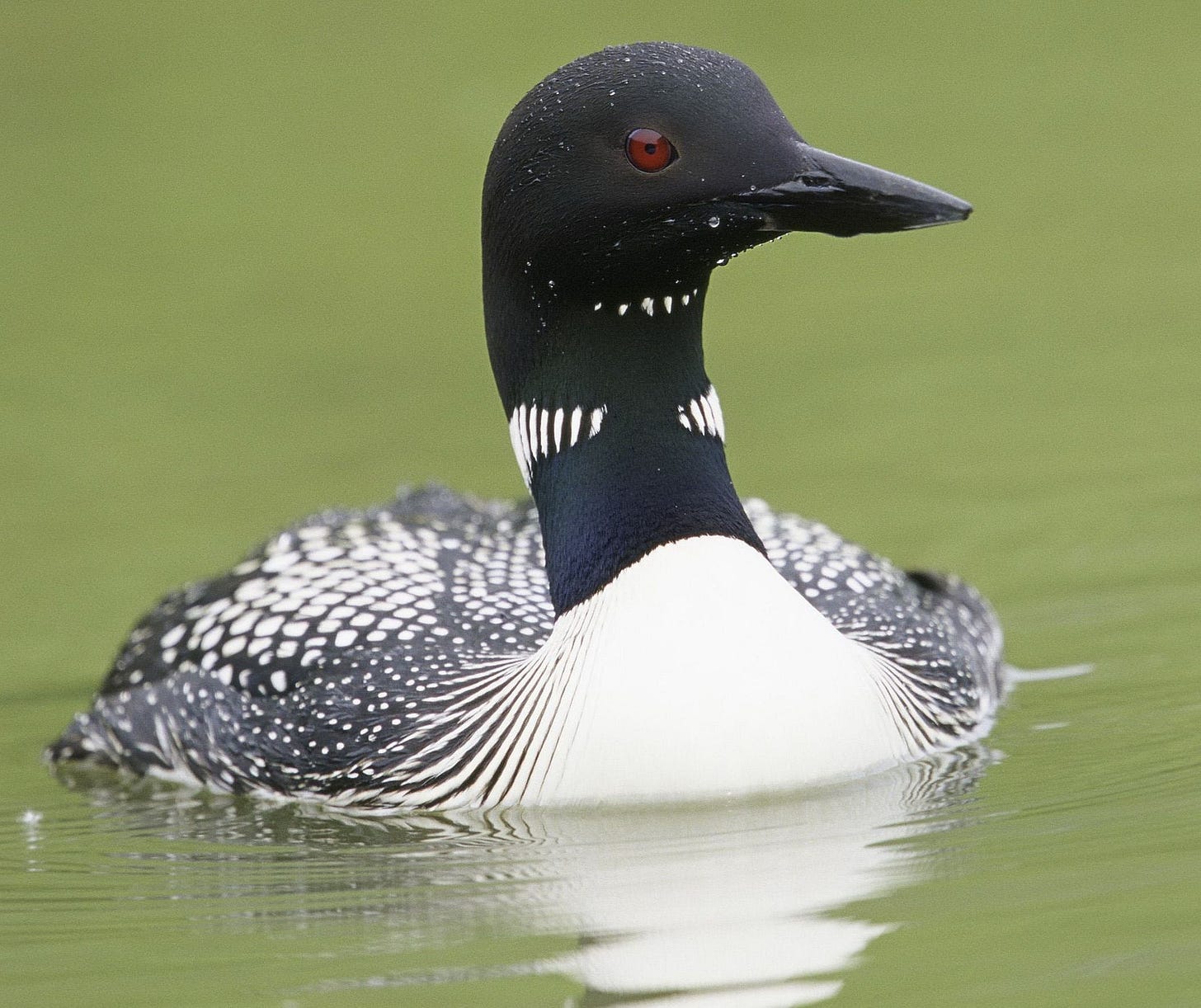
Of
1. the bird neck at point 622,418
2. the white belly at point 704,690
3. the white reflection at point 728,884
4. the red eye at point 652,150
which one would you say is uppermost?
the red eye at point 652,150

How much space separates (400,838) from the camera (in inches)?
201

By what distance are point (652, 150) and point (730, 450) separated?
3.80 meters

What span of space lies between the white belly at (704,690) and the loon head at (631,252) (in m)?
0.11

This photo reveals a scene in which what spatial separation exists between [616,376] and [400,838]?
1125mm

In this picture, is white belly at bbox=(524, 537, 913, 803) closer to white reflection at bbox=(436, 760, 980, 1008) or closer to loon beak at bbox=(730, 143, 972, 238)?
white reflection at bbox=(436, 760, 980, 1008)

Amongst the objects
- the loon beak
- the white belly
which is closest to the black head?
the loon beak

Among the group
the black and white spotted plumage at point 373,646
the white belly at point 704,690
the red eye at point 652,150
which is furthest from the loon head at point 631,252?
the black and white spotted plumage at point 373,646

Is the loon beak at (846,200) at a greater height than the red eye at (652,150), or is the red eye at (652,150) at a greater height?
the red eye at (652,150)

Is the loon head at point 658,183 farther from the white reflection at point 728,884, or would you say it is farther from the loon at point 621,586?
the white reflection at point 728,884

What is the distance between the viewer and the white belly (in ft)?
15.8

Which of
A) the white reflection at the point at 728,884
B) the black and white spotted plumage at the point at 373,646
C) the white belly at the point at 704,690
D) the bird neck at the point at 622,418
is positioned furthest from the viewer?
the black and white spotted plumage at the point at 373,646

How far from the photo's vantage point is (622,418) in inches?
197

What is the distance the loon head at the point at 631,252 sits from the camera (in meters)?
4.68

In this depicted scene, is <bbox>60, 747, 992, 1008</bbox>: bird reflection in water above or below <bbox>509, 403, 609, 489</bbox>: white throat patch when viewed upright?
below
